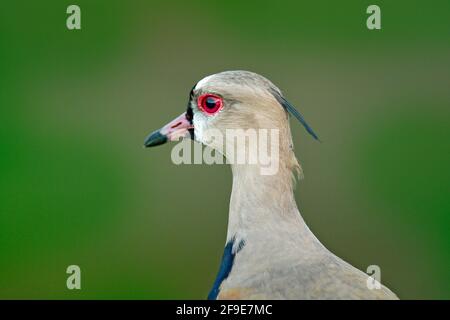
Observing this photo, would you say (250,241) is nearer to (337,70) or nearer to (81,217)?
(81,217)

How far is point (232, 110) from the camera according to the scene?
10.4 feet

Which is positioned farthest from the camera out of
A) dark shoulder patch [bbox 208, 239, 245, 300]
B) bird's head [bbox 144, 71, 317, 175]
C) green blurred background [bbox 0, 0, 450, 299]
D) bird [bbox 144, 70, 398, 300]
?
green blurred background [bbox 0, 0, 450, 299]

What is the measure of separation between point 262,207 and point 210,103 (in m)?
0.42

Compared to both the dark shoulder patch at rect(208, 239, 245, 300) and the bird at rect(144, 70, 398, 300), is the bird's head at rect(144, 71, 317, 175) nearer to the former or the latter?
the bird at rect(144, 70, 398, 300)

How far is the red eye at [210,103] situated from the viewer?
3201 mm

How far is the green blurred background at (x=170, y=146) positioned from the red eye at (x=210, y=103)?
2027 millimetres

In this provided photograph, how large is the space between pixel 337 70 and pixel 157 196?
182 centimetres

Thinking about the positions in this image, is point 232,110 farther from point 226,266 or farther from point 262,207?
point 226,266

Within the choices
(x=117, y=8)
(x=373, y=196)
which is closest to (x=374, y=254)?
(x=373, y=196)

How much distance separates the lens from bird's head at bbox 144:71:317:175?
3.12 meters

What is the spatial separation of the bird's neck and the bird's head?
0.12 m

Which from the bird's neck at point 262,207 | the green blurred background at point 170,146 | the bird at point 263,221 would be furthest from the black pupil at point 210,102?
the green blurred background at point 170,146

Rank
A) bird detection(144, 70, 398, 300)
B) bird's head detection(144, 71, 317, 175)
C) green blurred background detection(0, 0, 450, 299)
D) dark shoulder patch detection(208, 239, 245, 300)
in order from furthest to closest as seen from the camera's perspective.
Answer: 1. green blurred background detection(0, 0, 450, 299)
2. bird's head detection(144, 71, 317, 175)
3. dark shoulder patch detection(208, 239, 245, 300)
4. bird detection(144, 70, 398, 300)

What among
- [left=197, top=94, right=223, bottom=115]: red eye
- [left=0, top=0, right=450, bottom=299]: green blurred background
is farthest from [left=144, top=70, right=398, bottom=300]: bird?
[left=0, top=0, right=450, bottom=299]: green blurred background
